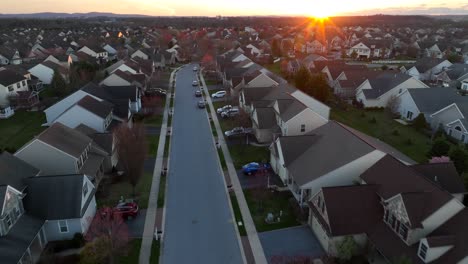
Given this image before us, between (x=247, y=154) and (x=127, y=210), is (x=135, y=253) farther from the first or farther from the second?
(x=247, y=154)

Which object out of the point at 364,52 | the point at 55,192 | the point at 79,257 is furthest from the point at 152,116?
the point at 364,52

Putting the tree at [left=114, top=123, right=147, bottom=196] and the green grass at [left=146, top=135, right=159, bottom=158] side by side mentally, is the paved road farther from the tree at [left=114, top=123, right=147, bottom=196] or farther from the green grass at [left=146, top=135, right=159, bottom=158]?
the tree at [left=114, top=123, right=147, bottom=196]

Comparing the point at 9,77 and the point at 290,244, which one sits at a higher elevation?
the point at 9,77

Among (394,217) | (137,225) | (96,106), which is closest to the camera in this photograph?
(394,217)

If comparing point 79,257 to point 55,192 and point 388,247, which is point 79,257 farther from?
point 388,247

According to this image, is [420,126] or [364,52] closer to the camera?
[420,126]

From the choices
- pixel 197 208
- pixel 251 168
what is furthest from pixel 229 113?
pixel 197 208

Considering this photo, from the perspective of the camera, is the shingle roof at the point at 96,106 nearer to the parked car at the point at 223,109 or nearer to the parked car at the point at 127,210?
the parked car at the point at 223,109
